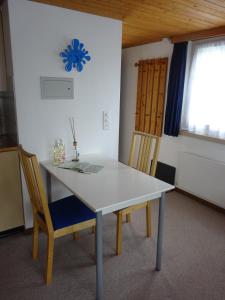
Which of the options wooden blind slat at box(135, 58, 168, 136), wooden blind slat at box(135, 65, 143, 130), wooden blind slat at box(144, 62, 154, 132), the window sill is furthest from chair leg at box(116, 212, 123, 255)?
wooden blind slat at box(135, 65, 143, 130)

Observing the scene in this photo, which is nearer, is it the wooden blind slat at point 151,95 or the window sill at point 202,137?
the window sill at point 202,137

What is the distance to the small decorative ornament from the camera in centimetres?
224

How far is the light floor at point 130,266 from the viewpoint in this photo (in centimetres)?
172

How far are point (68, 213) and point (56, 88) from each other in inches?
47.5

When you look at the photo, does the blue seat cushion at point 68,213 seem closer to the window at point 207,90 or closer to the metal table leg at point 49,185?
the metal table leg at point 49,185

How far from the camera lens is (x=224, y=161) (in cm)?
285

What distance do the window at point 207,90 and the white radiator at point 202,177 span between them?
0.36 metres

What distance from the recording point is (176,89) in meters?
3.20

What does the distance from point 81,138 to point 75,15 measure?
121 cm

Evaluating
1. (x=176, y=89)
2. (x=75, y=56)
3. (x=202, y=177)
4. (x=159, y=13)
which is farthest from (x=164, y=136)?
(x=75, y=56)

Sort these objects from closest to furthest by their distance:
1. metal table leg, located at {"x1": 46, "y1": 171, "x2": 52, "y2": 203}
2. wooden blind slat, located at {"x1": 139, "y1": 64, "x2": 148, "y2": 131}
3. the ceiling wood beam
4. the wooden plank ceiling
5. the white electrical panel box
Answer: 1. the wooden plank ceiling
2. the white electrical panel box
3. metal table leg, located at {"x1": 46, "y1": 171, "x2": 52, "y2": 203}
4. the ceiling wood beam
5. wooden blind slat, located at {"x1": 139, "y1": 64, "x2": 148, "y2": 131}

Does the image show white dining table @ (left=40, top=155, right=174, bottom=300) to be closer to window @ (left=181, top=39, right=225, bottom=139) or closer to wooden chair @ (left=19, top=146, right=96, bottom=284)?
wooden chair @ (left=19, top=146, right=96, bottom=284)

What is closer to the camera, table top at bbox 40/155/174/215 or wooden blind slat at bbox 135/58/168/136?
table top at bbox 40/155/174/215

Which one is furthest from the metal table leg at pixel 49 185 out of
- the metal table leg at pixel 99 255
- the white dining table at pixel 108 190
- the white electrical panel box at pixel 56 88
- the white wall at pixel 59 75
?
the metal table leg at pixel 99 255
